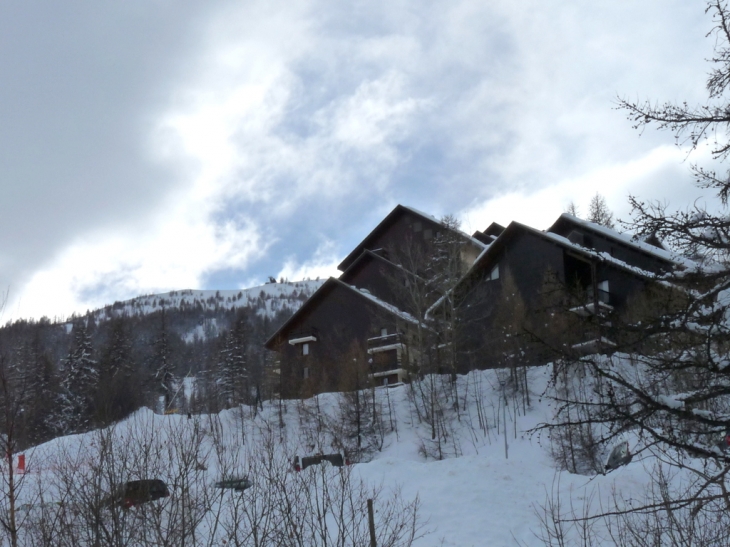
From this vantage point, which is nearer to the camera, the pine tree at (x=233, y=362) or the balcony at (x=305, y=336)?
the balcony at (x=305, y=336)

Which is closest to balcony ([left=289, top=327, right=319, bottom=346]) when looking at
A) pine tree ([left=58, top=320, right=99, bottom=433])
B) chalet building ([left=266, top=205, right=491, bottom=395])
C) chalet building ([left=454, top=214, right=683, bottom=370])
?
chalet building ([left=266, top=205, right=491, bottom=395])

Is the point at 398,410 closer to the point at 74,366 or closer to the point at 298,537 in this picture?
the point at 298,537

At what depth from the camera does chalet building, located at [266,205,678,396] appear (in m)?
41.2

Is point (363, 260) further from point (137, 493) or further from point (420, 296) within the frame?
point (137, 493)

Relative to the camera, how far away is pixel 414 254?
52156mm

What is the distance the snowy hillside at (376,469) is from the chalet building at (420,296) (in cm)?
343

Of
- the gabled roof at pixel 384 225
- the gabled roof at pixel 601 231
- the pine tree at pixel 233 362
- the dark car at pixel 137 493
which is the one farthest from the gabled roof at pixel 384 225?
the dark car at pixel 137 493

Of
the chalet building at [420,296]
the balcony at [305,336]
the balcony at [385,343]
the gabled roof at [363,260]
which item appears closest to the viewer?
the chalet building at [420,296]

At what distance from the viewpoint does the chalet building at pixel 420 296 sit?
4125cm

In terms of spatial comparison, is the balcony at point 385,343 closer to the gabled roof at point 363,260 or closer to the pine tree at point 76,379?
the gabled roof at point 363,260

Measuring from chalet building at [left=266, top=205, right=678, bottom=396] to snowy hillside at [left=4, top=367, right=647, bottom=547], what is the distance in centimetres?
343

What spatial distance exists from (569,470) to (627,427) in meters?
19.3

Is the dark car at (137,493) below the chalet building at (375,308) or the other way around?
below

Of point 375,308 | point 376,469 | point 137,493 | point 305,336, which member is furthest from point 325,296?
point 137,493
